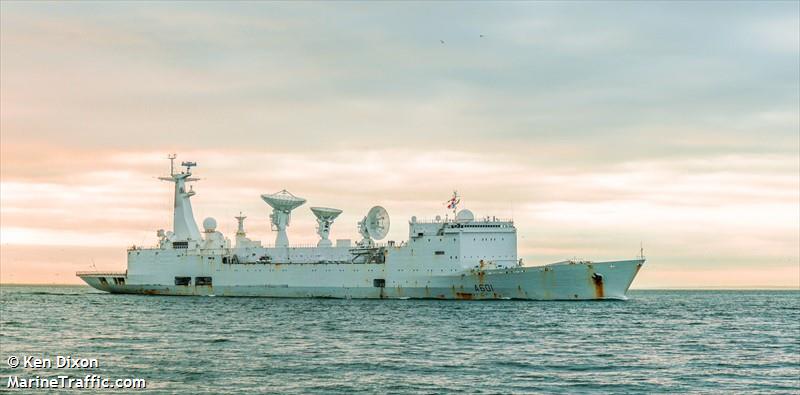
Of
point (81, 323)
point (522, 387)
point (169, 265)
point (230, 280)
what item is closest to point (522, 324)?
point (522, 387)

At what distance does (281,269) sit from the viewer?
77000mm

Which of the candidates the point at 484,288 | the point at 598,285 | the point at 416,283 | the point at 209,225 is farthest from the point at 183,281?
the point at 598,285

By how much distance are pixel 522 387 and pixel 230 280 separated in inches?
2171

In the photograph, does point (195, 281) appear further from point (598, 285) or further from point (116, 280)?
point (598, 285)

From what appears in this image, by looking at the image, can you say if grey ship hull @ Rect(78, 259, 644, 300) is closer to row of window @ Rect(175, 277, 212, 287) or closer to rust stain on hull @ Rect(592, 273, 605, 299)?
rust stain on hull @ Rect(592, 273, 605, 299)

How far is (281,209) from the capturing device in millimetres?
82250

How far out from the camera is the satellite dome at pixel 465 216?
68.1 meters

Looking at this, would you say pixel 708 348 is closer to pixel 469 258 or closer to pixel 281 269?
pixel 469 258

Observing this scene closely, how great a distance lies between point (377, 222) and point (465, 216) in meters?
9.48

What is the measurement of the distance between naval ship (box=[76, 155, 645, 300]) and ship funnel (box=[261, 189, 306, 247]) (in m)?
0.09

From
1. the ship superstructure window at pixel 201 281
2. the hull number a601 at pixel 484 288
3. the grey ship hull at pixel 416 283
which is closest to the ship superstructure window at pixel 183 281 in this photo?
the grey ship hull at pixel 416 283

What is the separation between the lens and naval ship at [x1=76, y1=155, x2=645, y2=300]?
212ft

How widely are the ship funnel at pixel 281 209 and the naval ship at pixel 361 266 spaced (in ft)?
0.29

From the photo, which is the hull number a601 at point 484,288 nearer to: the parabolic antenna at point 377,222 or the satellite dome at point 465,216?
the satellite dome at point 465,216
